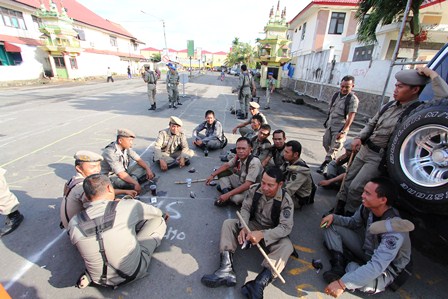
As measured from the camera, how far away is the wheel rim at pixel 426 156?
6.97ft

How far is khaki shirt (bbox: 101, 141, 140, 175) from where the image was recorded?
389cm

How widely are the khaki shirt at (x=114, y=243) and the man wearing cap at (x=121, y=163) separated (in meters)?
1.72

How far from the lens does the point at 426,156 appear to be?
2.29 metres

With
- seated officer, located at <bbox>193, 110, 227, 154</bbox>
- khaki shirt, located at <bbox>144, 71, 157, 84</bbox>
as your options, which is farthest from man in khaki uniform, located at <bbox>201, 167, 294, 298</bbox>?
khaki shirt, located at <bbox>144, 71, 157, 84</bbox>

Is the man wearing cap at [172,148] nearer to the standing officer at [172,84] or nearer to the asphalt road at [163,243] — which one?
the asphalt road at [163,243]

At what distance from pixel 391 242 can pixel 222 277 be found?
174cm

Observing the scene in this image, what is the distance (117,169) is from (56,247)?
1.39m

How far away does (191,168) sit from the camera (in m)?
5.23

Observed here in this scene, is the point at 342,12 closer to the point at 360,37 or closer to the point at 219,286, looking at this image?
the point at 360,37

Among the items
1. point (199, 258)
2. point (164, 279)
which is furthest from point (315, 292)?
point (164, 279)

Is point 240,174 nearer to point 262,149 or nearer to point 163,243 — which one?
point 262,149

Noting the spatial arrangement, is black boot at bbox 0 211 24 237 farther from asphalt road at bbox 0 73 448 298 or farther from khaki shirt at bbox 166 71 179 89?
khaki shirt at bbox 166 71 179 89

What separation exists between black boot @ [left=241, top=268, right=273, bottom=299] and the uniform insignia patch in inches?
47.1

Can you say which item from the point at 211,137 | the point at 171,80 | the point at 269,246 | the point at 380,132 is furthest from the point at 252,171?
the point at 171,80
